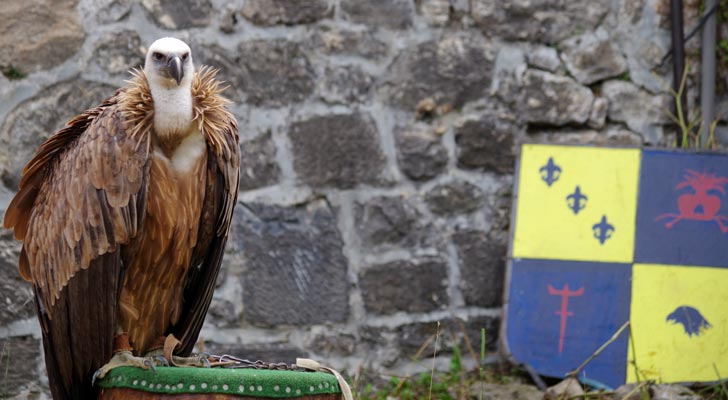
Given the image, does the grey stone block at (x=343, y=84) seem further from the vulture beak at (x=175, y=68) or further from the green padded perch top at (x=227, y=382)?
the green padded perch top at (x=227, y=382)

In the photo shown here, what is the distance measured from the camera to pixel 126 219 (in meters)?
2.60

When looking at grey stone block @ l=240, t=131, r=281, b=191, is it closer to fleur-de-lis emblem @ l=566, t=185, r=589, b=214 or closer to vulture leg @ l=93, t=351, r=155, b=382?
fleur-de-lis emblem @ l=566, t=185, r=589, b=214

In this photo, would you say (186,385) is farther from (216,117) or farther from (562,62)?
(562,62)

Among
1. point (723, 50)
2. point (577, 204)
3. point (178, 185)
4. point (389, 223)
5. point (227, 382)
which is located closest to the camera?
point (227, 382)

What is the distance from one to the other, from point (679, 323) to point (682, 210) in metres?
0.45

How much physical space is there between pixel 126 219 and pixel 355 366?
185cm

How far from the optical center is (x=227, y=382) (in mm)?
2303

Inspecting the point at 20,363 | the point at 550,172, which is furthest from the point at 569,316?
the point at 20,363

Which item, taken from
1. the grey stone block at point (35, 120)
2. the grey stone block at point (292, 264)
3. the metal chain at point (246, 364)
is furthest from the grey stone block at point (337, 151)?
the metal chain at point (246, 364)

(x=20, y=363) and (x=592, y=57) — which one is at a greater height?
(x=592, y=57)

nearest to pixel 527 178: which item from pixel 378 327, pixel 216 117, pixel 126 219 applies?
pixel 378 327

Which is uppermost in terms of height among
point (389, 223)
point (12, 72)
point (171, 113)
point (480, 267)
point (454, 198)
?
point (12, 72)

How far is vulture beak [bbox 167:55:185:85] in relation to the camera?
2578 millimetres

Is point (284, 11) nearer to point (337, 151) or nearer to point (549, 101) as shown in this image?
point (337, 151)
